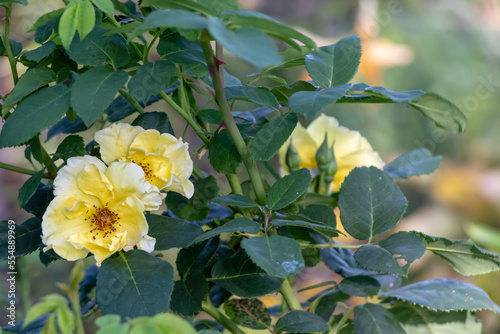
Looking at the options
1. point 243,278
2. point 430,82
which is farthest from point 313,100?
point 430,82

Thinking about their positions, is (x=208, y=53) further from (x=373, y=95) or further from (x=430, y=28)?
(x=430, y=28)

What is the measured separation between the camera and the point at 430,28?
6.03 ft

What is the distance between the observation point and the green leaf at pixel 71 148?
0.37 metres

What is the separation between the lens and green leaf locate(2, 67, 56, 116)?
35 cm

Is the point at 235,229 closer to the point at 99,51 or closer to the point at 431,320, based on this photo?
the point at 99,51

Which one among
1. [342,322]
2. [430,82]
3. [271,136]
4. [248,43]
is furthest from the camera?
[430,82]

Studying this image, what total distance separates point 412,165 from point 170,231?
0.28 m

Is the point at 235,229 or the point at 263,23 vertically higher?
the point at 263,23

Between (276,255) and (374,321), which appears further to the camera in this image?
(374,321)

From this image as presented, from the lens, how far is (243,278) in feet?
1.25

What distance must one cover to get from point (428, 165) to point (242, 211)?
0.72 feet

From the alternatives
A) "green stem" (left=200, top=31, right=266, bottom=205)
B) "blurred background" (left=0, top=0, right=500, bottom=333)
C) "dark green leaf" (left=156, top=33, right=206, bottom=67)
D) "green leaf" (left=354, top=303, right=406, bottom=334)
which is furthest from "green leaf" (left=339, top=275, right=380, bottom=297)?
"blurred background" (left=0, top=0, right=500, bottom=333)

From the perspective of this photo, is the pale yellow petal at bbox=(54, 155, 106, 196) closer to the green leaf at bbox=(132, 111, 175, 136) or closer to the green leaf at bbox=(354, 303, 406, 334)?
the green leaf at bbox=(132, 111, 175, 136)

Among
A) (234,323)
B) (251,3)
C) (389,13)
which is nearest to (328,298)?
(234,323)
